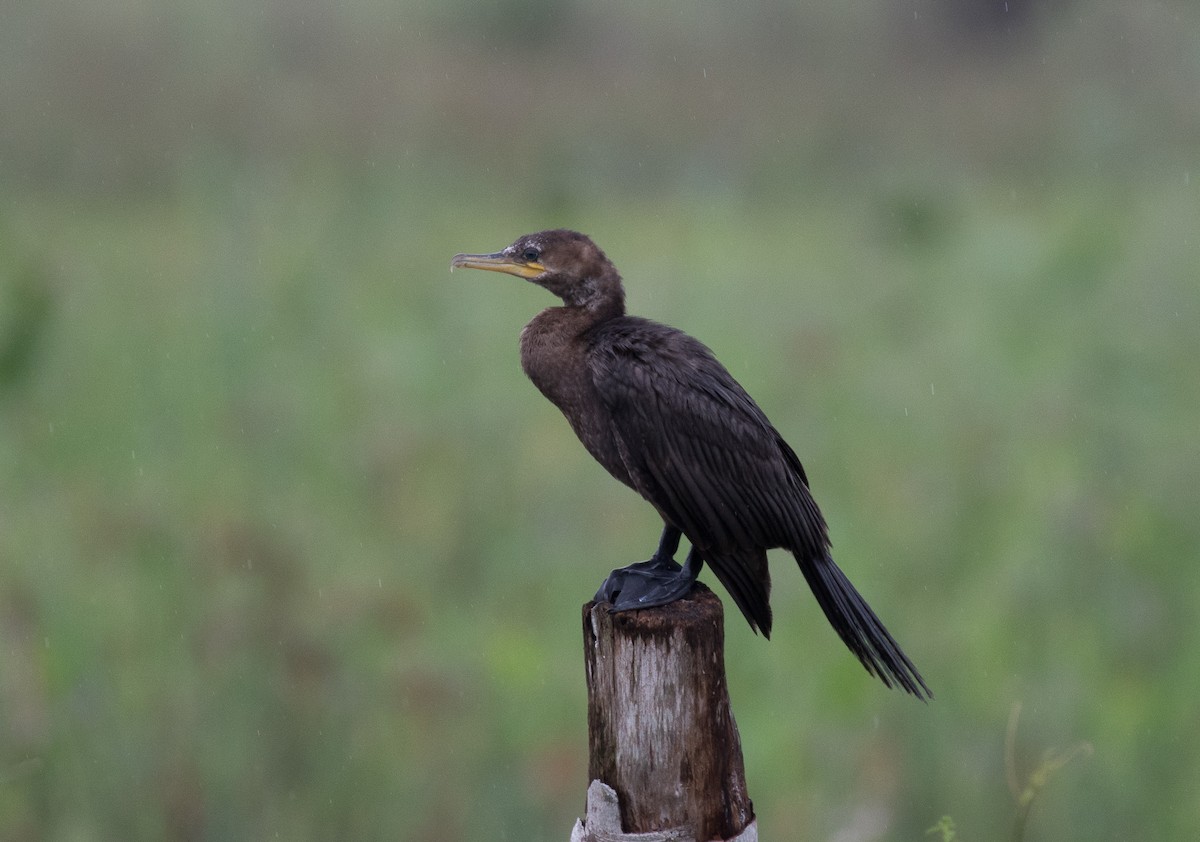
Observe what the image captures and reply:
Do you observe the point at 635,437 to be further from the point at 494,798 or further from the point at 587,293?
the point at 494,798

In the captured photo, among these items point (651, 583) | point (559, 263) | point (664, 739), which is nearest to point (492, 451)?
point (559, 263)

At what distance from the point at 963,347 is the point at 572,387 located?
4101 millimetres

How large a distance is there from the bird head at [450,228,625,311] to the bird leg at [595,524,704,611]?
58 centimetres

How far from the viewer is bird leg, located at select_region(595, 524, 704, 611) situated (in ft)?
8.64

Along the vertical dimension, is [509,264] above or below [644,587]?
above

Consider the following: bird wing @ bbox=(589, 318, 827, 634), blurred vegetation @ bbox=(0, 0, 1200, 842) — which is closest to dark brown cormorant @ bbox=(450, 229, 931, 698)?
bird wing @ bbox=(589, 318, 827, 634)

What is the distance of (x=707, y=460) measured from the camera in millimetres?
2797

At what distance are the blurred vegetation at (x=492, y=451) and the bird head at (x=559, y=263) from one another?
133cm

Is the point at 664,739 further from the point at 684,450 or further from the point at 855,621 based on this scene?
the point at 684,450

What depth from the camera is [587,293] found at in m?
2.99

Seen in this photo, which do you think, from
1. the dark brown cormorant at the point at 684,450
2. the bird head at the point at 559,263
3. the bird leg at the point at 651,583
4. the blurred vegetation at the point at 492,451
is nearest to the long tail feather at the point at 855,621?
the dark brown cormorant at the point at 684,450

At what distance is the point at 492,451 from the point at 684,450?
9.39 feet

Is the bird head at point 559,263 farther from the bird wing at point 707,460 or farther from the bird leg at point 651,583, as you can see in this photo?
the bird leg at point 651,583

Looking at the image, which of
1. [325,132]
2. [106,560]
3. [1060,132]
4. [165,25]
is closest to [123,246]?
[325,132]
